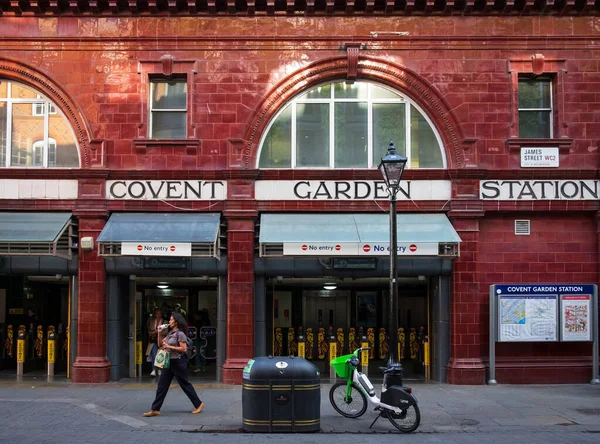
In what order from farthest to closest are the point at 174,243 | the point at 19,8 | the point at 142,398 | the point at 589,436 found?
the point at 19,8 < the point at 174,243 < the point at 142,398 < the point at 589,436

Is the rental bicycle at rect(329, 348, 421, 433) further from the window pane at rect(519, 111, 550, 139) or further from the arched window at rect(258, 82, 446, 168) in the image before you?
the window pane at rect(519, 111, 550, 139)

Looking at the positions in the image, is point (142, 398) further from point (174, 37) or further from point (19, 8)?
point (19, 8)

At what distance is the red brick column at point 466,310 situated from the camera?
16469 millimetres

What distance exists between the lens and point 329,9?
55.9ft

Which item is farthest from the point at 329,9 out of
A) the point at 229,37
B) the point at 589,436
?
the point at 589,436

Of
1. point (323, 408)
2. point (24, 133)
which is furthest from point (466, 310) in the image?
point (24, 133)

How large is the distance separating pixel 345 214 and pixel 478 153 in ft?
11.5

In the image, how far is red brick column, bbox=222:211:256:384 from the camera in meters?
16.5

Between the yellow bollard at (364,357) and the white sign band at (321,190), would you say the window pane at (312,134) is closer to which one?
the white sign band at (321,190)

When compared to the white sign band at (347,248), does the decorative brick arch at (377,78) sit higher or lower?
higher

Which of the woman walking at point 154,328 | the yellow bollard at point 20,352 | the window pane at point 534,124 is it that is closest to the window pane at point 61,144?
the woman walking at point 154,328

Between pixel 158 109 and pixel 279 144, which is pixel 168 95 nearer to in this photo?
pixel 158 109

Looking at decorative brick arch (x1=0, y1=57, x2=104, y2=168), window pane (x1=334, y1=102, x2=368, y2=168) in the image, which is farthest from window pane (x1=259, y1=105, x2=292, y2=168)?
decorative brick arch (x1=0, y1=57, x2=104, y2=168)

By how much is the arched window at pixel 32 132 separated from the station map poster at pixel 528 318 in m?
10.8
